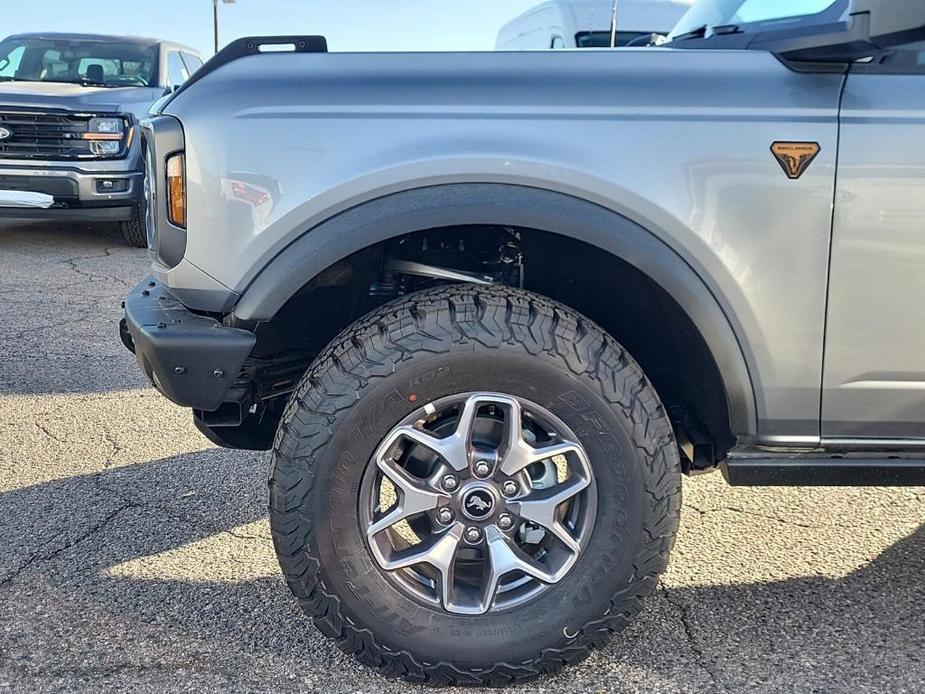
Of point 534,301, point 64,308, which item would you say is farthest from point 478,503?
point 64,308

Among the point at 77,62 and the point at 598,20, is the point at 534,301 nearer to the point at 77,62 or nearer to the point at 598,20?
the point at 598,20

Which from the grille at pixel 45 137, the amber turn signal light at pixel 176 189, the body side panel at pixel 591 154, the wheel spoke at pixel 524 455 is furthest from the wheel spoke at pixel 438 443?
the grille at pixel 45 137

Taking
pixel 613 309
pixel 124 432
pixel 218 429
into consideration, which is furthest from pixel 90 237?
pixel 613 309

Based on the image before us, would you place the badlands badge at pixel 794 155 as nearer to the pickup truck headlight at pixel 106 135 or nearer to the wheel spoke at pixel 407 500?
the wheel spoke at pixel 407 500

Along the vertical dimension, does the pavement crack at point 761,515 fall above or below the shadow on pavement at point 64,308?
below

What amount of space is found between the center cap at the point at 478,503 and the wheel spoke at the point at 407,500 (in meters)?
0.05

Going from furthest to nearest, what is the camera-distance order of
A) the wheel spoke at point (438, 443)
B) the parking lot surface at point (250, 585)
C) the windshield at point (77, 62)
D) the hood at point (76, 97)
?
the windshield at point (77, 62)
the hood at point (76, 97)
the parking lot surface at point (250, 585)
the wheel spoke at point (438, 443)

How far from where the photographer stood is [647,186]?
2.00 m

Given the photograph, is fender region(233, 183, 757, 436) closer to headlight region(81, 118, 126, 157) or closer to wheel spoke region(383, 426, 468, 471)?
wheel spoke region(383, 426, 468, 471)

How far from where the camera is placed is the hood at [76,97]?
7410mm

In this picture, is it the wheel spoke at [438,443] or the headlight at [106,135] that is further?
the headlight at [106,135]

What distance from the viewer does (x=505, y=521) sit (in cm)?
215

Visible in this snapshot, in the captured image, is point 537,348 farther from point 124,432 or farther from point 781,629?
point 124,432

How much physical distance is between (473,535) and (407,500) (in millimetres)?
197
